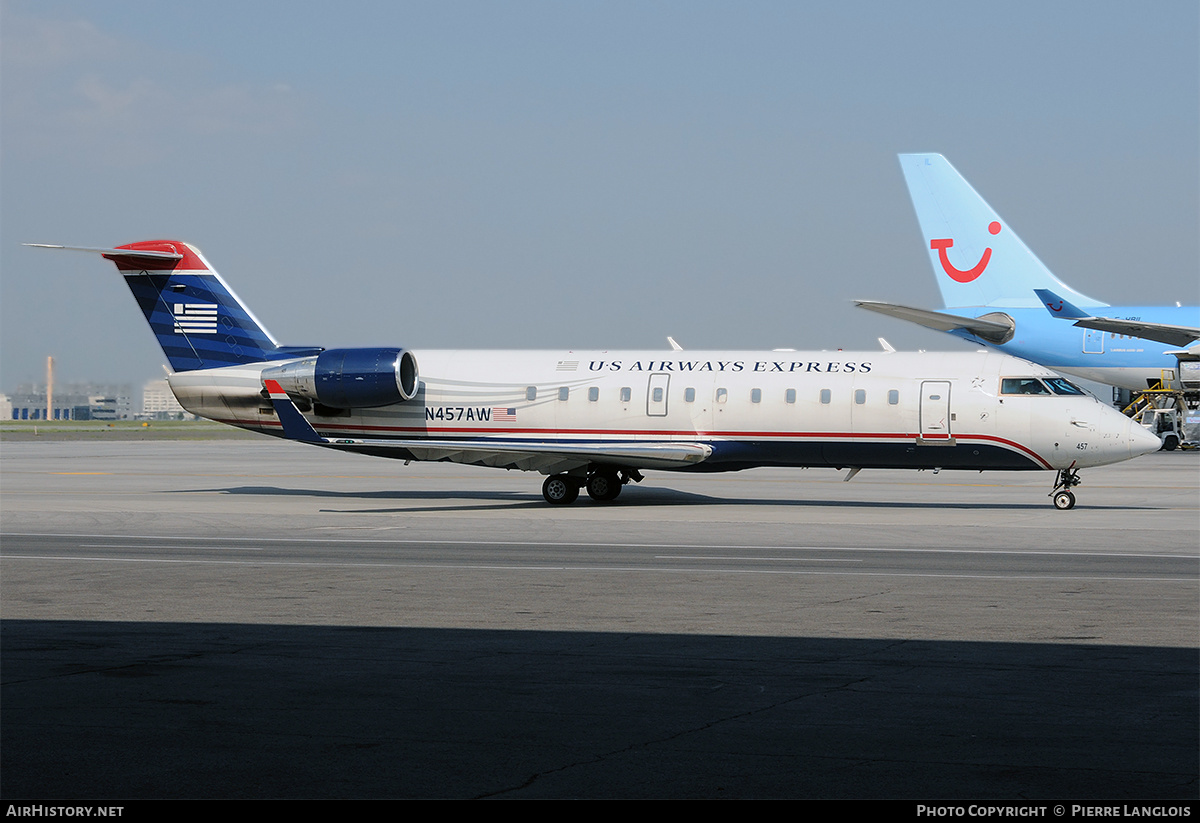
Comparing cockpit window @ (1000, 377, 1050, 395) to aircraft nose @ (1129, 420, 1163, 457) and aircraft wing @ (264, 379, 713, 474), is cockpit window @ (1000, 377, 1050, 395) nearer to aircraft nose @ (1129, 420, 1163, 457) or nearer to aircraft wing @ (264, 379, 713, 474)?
aircraft nose @ (1129, 420, 1163, 457)

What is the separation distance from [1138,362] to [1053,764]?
4787 centimetres

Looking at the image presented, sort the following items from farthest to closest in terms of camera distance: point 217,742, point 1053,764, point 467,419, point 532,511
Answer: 1. point 467,419
2. point 532,511
3. point 217,742
4. point 1053,764

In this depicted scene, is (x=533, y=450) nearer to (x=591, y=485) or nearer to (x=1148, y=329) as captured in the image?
(x=591, y=485)

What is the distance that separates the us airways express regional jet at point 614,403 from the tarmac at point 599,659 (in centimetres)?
362

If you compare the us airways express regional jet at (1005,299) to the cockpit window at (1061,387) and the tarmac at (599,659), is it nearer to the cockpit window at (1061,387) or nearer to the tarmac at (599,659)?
the cockpit window at (1061,387)

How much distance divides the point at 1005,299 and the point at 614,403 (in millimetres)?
26601

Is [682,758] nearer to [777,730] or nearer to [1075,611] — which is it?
[777,730]

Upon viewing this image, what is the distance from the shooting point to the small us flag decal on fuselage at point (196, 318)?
31.2 metres

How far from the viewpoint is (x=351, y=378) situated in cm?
2933

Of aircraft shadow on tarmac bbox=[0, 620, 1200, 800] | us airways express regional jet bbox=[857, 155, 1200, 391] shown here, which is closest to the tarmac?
aircraft shadow on tarmac bbox=[0, 620, 1200, 800]

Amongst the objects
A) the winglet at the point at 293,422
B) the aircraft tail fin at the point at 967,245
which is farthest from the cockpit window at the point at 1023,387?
the aircraft tail fin at the point at 967,245

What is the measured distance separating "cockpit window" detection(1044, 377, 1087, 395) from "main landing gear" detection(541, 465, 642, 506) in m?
9.48
